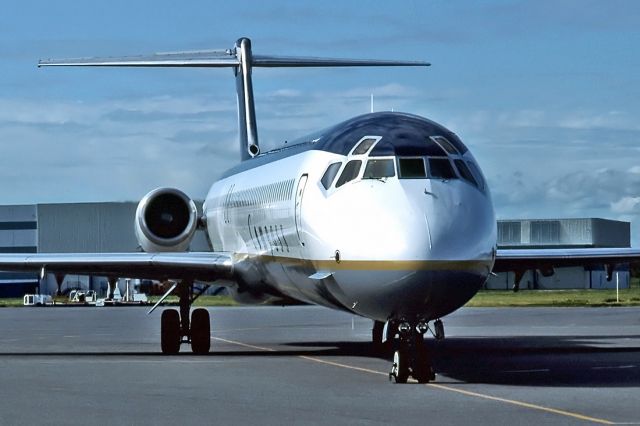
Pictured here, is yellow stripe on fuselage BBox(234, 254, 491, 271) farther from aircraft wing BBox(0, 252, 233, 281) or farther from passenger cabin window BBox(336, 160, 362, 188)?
aircraft wing BBox(0, 252, 233, 281)

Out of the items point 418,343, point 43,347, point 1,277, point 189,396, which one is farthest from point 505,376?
point 1,277

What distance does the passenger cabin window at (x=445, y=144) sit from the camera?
17.1m

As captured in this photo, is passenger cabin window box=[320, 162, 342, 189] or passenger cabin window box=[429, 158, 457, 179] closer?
passenger cabin window box=[429, 158, 457, 179]

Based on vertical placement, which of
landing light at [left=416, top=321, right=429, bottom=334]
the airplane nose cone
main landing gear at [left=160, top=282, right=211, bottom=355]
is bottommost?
main landing gear at [left=160, top=282, right=211, bottom=355]

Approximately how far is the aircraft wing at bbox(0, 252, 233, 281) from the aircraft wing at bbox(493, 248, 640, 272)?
478cm

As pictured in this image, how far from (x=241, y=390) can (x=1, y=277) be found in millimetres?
88735

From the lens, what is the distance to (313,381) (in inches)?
685

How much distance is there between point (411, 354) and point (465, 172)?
227 centimetres

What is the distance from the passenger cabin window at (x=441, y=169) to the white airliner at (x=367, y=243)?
0.07 feet

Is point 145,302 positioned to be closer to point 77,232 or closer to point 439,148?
point 77,232

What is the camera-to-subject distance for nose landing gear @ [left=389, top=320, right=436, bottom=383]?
1647 cm

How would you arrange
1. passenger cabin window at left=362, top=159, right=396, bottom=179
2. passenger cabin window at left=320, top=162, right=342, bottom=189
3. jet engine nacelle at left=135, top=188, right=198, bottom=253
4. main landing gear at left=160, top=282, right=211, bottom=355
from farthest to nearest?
jet engine nacelle at left=135, top=188, right=198, bottom=253
main landing gear at left=160, top=282, right=211, bottom=355
passenger cabin window at left=320, top=162, right=342, bottom=189
passenger cabin window at left=362, top=159, right=396, bottom=179

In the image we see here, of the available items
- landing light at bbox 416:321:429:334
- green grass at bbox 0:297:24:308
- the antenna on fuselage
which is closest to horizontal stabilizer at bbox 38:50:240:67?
the antenna on fuselage

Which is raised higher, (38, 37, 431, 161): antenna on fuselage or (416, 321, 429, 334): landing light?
(38, 37, 431, 161): antenna on fuselage
